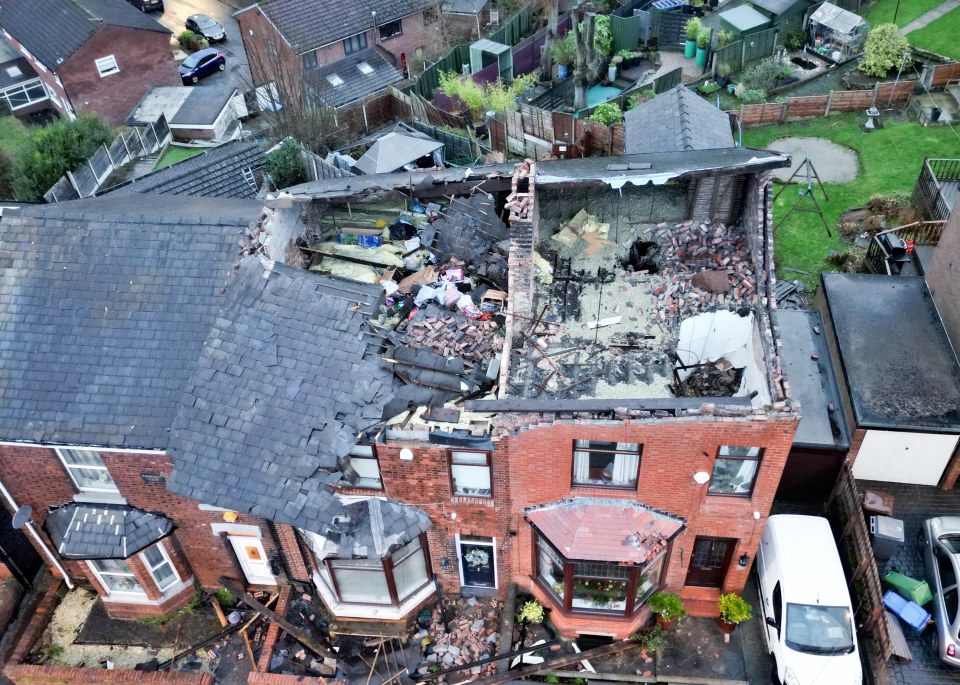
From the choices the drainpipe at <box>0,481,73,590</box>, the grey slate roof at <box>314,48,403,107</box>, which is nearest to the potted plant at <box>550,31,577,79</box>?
the grey slate roof at <box>314,48,403,107</box>

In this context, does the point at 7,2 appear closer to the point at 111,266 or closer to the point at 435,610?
the point at 111,266

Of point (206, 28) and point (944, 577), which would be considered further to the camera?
point (206, 28)

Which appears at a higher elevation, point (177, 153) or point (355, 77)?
point (355, 77)

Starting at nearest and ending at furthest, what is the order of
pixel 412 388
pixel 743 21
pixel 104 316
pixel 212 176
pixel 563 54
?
pixel 412 388
pixel 104 316
pixel 212 176
pixel 743 21
pixel 563 54

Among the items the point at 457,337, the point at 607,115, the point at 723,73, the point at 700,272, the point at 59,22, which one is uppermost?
the point at 59,22

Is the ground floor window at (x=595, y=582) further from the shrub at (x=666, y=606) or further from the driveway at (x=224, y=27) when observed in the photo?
the driveway at (x=224, y=27)

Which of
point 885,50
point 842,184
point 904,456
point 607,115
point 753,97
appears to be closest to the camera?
point 904,456

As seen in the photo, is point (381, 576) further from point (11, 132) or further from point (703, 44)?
point (11, 132)

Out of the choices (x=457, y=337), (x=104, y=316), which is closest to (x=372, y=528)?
(x=457, y=337)
